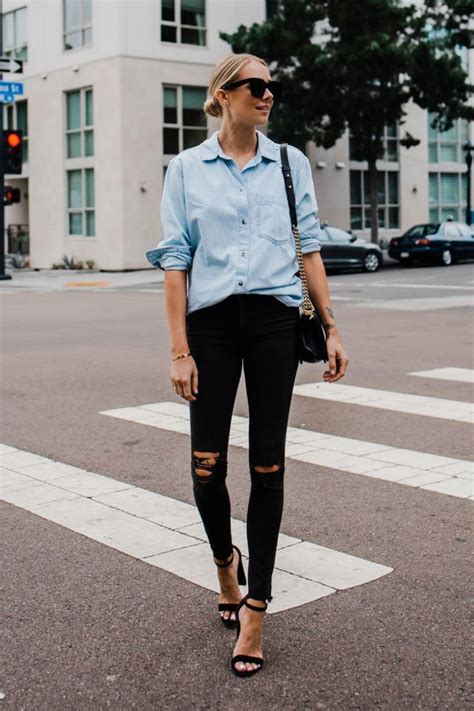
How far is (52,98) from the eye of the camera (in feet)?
116

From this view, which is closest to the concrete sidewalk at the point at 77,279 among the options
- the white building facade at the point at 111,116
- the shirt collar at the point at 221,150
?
the white building facade at the point at 111,116

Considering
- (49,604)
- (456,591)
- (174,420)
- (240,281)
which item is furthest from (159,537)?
(174,420)

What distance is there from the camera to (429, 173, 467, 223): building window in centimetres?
4234

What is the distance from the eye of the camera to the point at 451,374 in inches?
410

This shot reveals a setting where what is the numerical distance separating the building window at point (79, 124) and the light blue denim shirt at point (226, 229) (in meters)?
31.2

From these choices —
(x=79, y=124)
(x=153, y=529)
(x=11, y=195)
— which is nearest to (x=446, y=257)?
(x=79, y=124)

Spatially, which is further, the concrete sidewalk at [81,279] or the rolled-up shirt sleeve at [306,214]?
the concrete sidewalk at [81,279]

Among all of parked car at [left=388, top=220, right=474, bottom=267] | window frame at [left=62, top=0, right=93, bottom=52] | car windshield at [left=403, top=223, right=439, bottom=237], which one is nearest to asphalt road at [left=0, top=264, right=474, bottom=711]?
parked car at [left=388, top=220, right=474, bottom=267]

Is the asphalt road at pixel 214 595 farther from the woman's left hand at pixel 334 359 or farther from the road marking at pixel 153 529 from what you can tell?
the woman's left hand at pixel 334 359

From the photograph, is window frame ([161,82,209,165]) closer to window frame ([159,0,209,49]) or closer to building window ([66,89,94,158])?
window frame ([159,0,209,49])

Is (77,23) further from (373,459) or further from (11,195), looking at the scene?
(373,459)

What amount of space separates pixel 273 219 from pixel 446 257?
1186 inches

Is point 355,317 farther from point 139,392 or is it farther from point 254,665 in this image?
Result: point 254,665

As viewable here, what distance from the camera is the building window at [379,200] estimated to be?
39.3m
